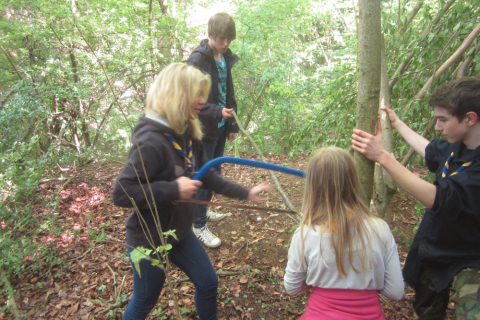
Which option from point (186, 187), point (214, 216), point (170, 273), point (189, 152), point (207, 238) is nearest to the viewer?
point (186, 187)

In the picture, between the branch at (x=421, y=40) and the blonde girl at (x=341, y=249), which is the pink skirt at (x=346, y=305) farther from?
the branch at (x=421, y=40)

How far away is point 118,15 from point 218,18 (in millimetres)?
3552

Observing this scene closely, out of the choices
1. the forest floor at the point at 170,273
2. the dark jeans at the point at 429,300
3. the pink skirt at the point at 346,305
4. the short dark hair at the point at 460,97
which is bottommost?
the forest floor at the point at 170,273

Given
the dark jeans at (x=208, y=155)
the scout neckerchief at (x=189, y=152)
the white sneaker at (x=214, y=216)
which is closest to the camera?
the scout neckerchief at (x=189, y=152)

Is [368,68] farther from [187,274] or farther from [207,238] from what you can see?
[207,238]

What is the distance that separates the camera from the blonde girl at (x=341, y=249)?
4.21 ft

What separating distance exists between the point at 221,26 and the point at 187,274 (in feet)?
6.57

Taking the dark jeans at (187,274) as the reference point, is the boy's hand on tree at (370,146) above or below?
above

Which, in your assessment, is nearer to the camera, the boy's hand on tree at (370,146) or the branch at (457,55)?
the boy's hand on tree at (370,146)

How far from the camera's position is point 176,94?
1544mm

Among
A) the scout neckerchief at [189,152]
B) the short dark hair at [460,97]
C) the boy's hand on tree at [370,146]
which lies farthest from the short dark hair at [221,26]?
the short dark hair at [460,97]

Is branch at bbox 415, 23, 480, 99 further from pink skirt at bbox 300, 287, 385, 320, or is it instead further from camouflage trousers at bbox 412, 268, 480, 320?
pink skirt at bbox 300, 287, 385, 320

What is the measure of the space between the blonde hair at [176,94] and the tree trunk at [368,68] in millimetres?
876

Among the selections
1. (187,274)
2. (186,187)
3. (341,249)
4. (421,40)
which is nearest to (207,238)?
(187,274)
